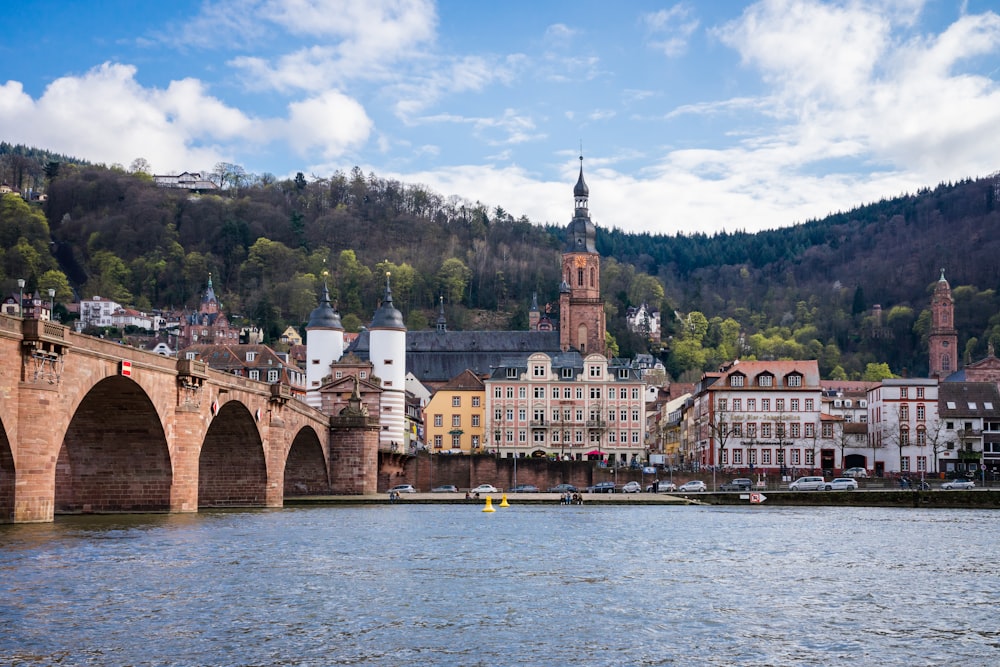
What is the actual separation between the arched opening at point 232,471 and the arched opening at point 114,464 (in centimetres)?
1325

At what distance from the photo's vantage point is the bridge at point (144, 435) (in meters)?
41.0

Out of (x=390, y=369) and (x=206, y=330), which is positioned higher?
(x=206, y=330)

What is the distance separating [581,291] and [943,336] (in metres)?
59.1

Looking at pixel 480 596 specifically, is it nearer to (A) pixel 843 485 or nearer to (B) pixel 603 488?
(A) pixel 843 485

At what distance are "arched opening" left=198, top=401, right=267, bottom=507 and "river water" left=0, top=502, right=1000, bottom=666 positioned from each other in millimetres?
13209

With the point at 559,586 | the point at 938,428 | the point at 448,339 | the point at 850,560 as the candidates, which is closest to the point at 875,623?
the point at 559,586

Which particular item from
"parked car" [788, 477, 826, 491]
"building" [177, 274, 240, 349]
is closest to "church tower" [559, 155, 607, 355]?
"building" [177, 274, 240, 349]

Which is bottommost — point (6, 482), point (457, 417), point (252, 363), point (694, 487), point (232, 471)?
point (694, 487)

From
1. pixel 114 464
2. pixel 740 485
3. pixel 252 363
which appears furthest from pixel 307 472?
pixel 252 363

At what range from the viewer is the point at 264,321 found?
617ft

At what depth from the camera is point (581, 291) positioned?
536 feet

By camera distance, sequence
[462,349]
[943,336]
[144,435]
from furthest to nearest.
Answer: [943,336] < [462,349] < [144,435]

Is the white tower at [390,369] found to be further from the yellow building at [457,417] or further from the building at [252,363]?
the building at [252,363]

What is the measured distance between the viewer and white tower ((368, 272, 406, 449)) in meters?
106
